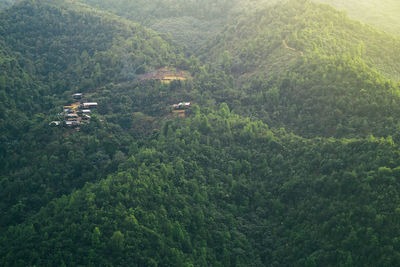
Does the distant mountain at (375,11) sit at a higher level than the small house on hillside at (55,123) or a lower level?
higher

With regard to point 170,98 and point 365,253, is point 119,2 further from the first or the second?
point 365,253

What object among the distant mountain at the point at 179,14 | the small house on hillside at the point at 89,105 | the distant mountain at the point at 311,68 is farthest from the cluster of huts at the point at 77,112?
the distant mountain at the point at 179,14

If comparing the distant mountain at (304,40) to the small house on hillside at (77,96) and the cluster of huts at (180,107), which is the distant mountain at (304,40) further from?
the small house on hillside at (77,96)

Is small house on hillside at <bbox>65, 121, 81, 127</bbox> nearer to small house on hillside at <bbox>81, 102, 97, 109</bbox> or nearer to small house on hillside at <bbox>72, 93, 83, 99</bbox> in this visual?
small house on hillside at <bbox>81, 102, 97, 109</bbox>

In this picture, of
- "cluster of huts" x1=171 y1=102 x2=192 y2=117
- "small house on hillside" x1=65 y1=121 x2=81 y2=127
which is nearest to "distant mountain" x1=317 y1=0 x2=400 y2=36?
"cluster of huts" x1=171 y1=102 x2=192 y2=117

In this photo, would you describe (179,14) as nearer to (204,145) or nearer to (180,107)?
(180,107)
